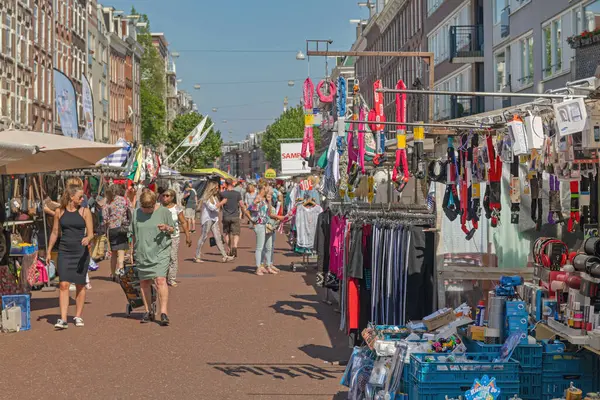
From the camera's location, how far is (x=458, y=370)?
630 cm

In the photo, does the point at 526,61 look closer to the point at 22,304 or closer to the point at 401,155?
the point at 401,155

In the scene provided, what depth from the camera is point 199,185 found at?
5947 centimetres

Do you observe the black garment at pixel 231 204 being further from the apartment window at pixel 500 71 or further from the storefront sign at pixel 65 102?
the apartment window at pixel 500 71

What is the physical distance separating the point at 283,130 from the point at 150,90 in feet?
102

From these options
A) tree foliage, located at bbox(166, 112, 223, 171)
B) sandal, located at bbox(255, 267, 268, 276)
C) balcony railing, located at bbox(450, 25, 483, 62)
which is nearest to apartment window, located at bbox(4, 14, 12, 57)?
balcony railing, located at bbox(450, 25, 483, 62)

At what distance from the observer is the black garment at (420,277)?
30.8 ft

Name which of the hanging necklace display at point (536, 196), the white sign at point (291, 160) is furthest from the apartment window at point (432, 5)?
the hanging necklace display at point (536, 196)

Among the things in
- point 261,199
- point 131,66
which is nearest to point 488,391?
point 261,199

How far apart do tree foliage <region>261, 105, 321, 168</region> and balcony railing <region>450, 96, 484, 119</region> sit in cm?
7862

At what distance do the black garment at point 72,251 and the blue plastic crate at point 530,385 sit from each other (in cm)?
697

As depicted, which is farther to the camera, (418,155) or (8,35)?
(8,35)

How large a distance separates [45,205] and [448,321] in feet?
34.0

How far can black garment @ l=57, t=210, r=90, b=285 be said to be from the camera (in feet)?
39.1

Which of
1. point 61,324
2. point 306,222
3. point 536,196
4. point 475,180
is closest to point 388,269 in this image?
point 475,180
